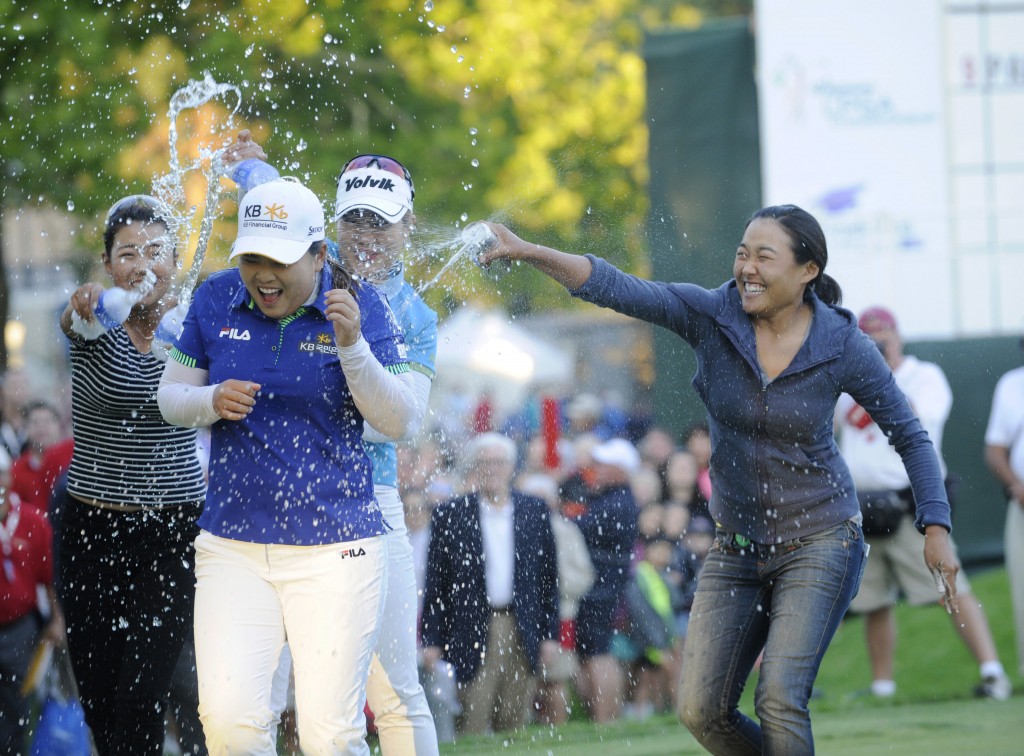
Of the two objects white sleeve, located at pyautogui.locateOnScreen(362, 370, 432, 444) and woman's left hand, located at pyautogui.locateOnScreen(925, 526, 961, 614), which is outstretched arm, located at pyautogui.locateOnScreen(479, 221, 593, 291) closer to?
white sleeve, located at pyautogui.locateOnScreen(362, 370, 432, 444)

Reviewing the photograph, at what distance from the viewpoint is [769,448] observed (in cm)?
532

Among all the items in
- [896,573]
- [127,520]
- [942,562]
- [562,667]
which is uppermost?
[127,520]

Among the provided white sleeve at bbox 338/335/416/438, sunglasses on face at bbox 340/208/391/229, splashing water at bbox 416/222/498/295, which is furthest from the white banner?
white sleeve at bbox 338/335/416/438

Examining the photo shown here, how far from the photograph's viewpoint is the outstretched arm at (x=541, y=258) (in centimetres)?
515

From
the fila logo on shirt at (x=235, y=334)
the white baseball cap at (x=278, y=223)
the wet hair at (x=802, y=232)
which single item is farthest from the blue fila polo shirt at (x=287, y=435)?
the wet hair at (x=802, y=232)

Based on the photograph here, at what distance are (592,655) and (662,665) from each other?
0.53 meters

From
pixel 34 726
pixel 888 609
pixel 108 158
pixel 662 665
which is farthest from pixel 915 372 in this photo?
pixel 108 158

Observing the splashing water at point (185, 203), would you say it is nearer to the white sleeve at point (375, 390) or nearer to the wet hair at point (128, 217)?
the wet hair at point (128, 217)

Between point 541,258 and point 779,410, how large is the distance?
1.03 meters

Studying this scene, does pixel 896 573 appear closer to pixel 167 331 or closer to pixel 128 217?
pixel 167 331

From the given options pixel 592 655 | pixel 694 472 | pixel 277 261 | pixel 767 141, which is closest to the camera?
pixel 277 261

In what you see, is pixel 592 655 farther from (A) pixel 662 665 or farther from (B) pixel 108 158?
(B) pixel 108 158

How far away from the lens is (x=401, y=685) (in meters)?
5.35

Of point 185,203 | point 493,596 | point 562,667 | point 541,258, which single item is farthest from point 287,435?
point 562,667
